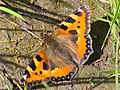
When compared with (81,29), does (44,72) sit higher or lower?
lower

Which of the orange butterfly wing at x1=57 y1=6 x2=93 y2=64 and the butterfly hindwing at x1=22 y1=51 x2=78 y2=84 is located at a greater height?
the orange butterfly wing at x1=57 y1=6 x2=93 y2=64

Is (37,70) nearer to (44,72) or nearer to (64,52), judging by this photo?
(44,72)

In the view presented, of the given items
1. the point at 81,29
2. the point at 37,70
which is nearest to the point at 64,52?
the point at 81,29

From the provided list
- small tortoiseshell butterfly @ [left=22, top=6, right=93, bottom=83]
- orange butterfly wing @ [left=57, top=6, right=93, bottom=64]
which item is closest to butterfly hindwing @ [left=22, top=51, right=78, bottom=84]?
small tortoiseshell butterfly @ [left=22, top=6, right=93, bottom=83]

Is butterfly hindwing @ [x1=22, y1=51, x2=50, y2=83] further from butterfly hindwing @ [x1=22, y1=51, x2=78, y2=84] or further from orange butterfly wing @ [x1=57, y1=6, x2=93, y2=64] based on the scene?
orange butterfly wing @ [x1=57, y1=6, x2=93, y2=64]

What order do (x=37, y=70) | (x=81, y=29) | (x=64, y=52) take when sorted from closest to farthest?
(x=37, y=70)
(x=81, y=29)
(x=64, y=52)

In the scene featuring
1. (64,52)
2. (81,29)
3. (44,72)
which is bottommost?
(44,72)

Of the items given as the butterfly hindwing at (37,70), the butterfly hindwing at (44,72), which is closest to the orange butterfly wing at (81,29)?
the butterfly hindwing at (44,72)

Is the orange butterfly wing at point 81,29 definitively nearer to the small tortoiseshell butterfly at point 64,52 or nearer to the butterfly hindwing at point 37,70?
the small tortoiseshell butterfly at point 64,52

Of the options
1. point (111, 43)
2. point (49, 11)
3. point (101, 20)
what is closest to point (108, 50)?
point (111, 43)

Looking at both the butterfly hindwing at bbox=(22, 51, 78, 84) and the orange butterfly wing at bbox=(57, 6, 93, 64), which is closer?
the butterfly hindwing at bbox=(22, 51, 78, 84)
